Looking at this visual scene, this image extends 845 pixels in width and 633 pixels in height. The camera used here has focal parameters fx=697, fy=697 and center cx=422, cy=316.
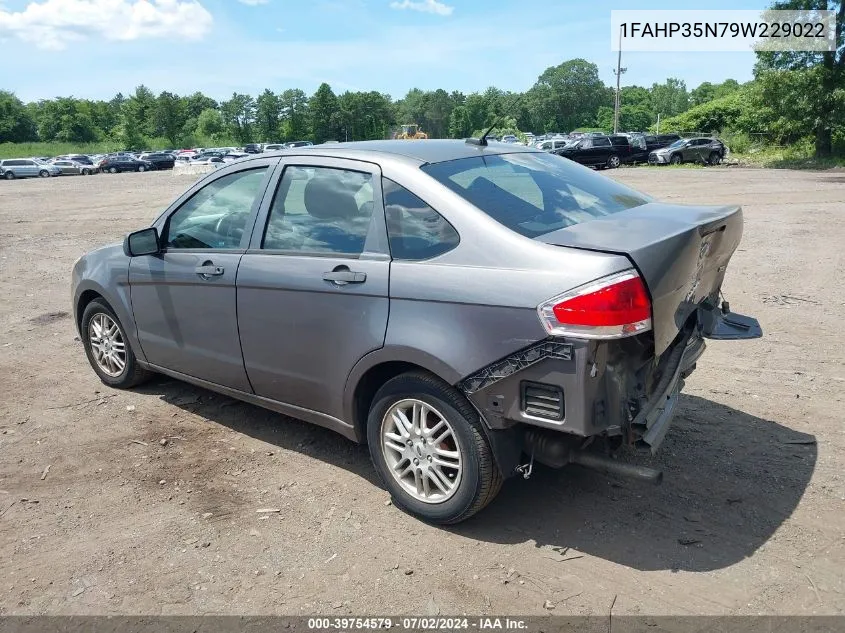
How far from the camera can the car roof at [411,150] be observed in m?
3.77

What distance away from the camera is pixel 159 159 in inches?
2333

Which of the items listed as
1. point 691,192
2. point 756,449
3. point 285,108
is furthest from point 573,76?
point 756,449

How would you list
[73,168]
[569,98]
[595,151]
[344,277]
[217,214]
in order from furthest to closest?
[569,98] → [73,168] → [595,151] → [217,214] → [344,277]

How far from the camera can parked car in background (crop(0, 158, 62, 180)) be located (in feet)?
170

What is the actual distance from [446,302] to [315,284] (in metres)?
0.86

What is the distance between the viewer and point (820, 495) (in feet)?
12.0

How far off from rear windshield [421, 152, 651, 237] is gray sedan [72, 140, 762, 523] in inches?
0.6

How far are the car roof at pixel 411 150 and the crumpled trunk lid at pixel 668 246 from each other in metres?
0.87

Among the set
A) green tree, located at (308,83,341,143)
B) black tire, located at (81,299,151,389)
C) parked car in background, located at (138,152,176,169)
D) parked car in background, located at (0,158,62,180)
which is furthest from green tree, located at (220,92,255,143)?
black tire, located at (81,299,151,389)

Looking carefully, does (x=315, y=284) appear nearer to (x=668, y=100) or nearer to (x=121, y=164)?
(x=121, y=164)

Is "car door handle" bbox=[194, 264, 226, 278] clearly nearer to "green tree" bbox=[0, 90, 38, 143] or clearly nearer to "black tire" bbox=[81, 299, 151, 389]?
"black tire" bbox=[81, 299, 151, 389]

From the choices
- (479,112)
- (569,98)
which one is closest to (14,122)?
(479,112)

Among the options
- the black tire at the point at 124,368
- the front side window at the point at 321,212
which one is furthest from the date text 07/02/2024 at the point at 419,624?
the black tire at the point at 124,368

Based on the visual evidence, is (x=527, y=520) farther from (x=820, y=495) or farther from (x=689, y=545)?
(x=820, y=495)
